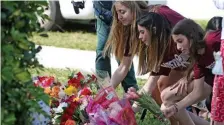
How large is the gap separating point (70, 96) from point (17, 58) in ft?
5.71

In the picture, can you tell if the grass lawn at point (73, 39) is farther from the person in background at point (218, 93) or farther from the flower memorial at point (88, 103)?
the person in background at point (218, 93)

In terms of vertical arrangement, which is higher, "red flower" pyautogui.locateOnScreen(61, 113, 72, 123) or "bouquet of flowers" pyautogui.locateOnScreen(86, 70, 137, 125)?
"bouquet of flowers" pyautogui.locateOnScreen(86, 70, 137, 125)

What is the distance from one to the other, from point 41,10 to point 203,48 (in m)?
1.62

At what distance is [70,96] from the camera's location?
12.8 feet

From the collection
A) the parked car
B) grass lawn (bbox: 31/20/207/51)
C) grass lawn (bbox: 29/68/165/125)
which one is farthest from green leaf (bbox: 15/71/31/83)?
the parked car

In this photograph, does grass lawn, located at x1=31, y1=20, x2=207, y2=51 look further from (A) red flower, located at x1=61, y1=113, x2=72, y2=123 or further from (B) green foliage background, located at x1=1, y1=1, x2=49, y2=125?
(B) green foliage background, located at x1=1, y1=1, x2=49, y2=125

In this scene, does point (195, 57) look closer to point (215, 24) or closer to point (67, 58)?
point (215, 24)

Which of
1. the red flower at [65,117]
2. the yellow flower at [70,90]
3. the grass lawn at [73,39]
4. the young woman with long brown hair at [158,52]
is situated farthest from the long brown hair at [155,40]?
the grass lawn at [73,39]

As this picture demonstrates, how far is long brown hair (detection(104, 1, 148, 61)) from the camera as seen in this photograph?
3.93 m

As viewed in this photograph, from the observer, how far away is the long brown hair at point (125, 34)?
3.93 meters

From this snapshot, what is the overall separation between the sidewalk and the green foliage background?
4086 millimetres

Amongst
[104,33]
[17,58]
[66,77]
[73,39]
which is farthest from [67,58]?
[17,58]

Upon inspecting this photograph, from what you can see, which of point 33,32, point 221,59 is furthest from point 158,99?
point 33,32

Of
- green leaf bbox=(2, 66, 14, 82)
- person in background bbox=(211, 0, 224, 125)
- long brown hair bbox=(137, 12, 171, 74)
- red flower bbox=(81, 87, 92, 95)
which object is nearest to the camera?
green leaf bbox=(2, 66, 14, 82)
